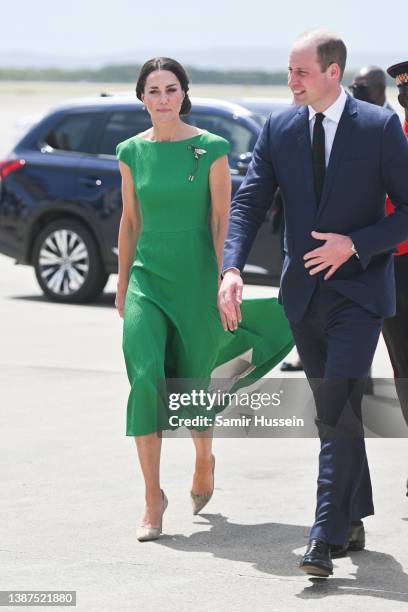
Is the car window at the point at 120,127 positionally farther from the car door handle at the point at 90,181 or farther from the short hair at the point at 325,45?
the short hair at the point at 325,45

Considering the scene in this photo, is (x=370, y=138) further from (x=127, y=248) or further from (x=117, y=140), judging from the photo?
(x=117, y=140)

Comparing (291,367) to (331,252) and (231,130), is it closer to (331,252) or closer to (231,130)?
(231,130)

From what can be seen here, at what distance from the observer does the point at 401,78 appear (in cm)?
616

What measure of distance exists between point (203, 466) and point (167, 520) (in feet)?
0.92

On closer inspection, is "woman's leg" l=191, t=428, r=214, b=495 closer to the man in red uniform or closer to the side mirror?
the man in red uniform

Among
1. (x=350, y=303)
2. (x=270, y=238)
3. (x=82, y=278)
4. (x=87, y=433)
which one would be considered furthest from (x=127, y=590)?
(x=82, y=278)

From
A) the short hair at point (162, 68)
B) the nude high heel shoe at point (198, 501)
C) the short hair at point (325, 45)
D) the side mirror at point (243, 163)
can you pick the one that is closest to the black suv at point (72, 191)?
the side mirror at point (243, 163)

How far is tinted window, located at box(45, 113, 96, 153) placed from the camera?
44.9 ft

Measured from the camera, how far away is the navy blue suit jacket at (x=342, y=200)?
5.21 meters

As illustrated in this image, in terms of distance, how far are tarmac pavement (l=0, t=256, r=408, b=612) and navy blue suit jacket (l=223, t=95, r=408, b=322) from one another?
0.94 metres

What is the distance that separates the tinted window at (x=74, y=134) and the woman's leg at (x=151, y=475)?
26.1ft

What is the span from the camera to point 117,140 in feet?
44.5

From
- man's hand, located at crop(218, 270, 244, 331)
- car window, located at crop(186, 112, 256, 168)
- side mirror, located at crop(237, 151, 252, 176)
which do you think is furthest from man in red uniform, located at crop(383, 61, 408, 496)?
car window, located at crop(186, 112, 256, 168)

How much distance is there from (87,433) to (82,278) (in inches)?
223
